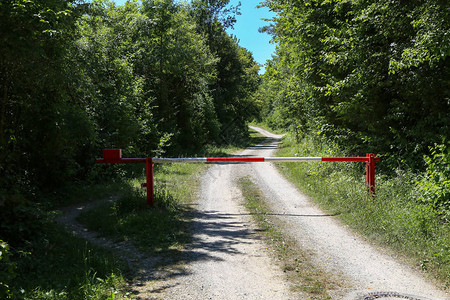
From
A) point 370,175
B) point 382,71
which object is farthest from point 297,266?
point 382,71

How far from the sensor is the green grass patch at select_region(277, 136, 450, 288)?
520 cm

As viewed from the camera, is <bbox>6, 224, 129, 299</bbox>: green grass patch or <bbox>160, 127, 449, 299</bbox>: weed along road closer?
<bbox>6, 224, 129, 299</bbox>: green grass patch

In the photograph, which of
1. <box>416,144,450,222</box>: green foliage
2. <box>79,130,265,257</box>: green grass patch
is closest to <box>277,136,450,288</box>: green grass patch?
<box>416,144,450,222</box>: green foliage

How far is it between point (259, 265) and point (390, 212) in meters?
3.35

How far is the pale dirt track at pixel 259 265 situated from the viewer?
4.24 metres

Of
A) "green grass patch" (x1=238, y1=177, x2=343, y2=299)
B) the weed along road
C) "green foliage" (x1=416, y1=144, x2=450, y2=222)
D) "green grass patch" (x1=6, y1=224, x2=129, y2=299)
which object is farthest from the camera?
"green foliage" (x1=416, y1=144, x2=450, y2=222)

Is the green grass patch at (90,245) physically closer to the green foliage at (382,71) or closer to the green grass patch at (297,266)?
the green grass patch at (297,266)

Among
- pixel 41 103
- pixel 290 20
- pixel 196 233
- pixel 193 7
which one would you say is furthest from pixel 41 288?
pixel 193 7

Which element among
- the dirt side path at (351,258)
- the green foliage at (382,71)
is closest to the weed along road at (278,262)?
the dirt side path at (351,258)

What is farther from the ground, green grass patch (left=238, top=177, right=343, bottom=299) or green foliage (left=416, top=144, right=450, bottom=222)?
green foliage (left=416, top=144, right=450, bottom=222)

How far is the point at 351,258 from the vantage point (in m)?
5.39

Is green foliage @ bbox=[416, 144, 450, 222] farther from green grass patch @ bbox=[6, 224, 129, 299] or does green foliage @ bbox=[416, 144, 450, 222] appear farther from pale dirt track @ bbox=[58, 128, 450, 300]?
green grass patch @ bbox=[6, 224, 129, 299]

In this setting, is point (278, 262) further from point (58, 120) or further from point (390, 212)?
point (58, 120)

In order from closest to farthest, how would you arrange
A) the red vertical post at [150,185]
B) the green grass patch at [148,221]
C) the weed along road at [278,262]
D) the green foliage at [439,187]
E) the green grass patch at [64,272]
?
the green grass patch at [64,272], the weed along road at [278,262], the green grass patch at [148,221], the green foliage at [439,187], the red vertical post at [150,185]
